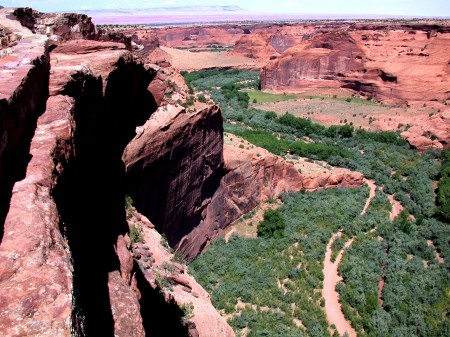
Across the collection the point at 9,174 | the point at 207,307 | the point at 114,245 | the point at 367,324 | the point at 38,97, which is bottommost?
the point at 367,324

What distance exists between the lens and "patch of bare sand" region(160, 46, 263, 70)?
86.2 metres

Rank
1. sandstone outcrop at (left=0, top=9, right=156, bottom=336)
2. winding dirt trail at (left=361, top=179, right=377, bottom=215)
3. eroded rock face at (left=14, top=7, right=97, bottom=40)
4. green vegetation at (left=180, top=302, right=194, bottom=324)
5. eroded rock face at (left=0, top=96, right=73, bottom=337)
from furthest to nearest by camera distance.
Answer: winding dirt trail at (left=361, top=179, right=377, bottom=215) → green vegetation at (left=180, top=302, right=194, bottom=324) → eroded rock face at (left=14, top=7, right=97, bottom=40) → sandstone outcrop at (left=0, top=9, right=156, bottom=336) → eroded rock face at (left=0, top=96, right=73, bottom=337)

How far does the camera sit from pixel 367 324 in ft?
51.5

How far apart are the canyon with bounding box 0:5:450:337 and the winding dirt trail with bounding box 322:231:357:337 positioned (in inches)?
244

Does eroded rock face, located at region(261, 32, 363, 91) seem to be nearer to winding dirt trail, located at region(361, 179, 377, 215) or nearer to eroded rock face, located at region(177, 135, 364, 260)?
winding dirt trail, located at region(361, 179, 377, 215)

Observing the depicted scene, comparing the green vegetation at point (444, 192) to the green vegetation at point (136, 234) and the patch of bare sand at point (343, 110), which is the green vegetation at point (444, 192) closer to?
the patch of bare sand at point (343, 110)

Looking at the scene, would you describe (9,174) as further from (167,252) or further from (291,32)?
(291,32)

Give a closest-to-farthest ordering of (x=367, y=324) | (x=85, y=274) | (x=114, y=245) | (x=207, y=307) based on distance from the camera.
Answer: (x=85, y=274), (x=114, y=245), (x=207, y=307), (x=367, y=324)

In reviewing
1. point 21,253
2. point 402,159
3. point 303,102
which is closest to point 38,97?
point 21,253

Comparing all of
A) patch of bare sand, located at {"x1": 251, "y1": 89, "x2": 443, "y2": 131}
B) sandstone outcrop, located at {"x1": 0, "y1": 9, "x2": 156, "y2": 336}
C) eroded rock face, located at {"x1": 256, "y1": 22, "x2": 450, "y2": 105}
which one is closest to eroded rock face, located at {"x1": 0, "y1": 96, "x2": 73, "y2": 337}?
sandstone outcrop, located at {"x1": 0, "y1": 9, "x2": 156, "y2": 336}

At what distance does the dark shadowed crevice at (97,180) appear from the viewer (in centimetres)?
582

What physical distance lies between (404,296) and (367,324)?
2833 millimetres

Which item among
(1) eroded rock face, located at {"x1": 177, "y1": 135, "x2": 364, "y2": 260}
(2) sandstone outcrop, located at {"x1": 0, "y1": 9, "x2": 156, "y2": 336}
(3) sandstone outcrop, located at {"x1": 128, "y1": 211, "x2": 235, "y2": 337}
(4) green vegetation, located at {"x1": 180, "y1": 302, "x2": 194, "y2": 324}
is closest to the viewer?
(2) sandstone outcrop, located at {"x1": 0, "y1": 9, "x2": 156, "y2": 336}

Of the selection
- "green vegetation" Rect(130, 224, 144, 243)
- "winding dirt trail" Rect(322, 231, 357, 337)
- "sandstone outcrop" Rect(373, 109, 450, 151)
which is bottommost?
"winding dirt trail" Rect(322, 231, 357, 337)
